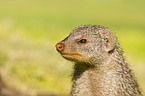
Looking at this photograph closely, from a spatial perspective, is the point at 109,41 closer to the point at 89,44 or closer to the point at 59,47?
the point at 89,44

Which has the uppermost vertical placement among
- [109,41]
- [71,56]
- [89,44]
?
[109,41]

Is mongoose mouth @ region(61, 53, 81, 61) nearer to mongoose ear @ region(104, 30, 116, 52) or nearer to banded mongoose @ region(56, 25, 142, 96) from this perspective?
banded mongoose @ region(56, 25, 142, 96)

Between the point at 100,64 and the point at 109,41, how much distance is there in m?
0.38

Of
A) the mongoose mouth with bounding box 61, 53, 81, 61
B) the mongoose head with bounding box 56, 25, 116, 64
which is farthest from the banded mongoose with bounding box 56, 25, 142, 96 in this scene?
the mongoose mouth with bounding box 61, 53, 81, 61

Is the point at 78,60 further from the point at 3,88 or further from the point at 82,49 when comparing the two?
the point at 3,88

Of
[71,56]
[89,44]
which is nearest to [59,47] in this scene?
[71,56]

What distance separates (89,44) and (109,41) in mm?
326

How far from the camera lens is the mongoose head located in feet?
15.6

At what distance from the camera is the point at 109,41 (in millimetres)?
5012

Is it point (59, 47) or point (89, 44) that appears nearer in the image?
point (59, 47)

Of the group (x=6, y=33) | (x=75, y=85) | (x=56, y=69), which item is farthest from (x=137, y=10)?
(x=75, y=85)

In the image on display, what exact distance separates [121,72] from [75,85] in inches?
30.5

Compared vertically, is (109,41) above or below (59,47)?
above

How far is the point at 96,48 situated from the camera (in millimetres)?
4938
